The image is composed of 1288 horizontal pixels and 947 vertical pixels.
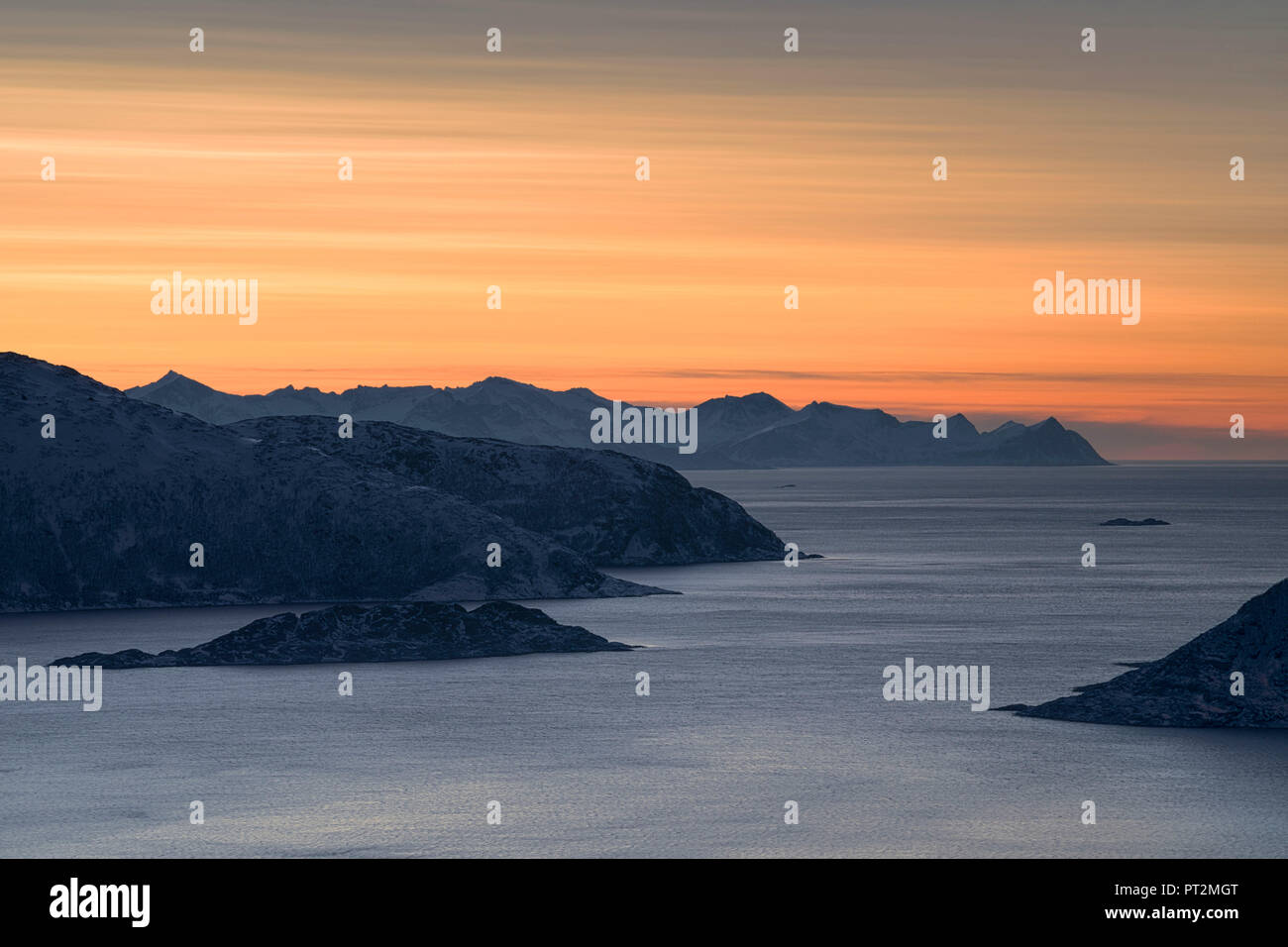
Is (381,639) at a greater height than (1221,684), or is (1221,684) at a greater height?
(1221,684)

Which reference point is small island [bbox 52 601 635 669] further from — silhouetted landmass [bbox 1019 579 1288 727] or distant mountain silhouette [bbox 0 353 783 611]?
distant mountain silhouette [bbox 0 353 783 611]

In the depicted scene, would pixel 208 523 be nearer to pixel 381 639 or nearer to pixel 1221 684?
pixel 381 639

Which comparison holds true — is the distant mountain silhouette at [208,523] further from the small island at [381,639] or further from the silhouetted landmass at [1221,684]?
the silhouetted landmass at [1221,684]

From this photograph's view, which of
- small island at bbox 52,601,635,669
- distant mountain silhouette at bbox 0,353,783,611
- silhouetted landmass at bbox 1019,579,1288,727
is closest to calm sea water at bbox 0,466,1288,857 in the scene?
silhouetted landmass at bbox 1019,579,1288,727

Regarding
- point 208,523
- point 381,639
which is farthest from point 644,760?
point 208,523

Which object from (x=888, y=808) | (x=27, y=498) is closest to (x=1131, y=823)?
(x=888, y=808)

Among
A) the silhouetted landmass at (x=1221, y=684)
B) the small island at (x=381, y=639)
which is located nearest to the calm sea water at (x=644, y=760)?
the silhouetted landmass at (x=1221, y=684)
